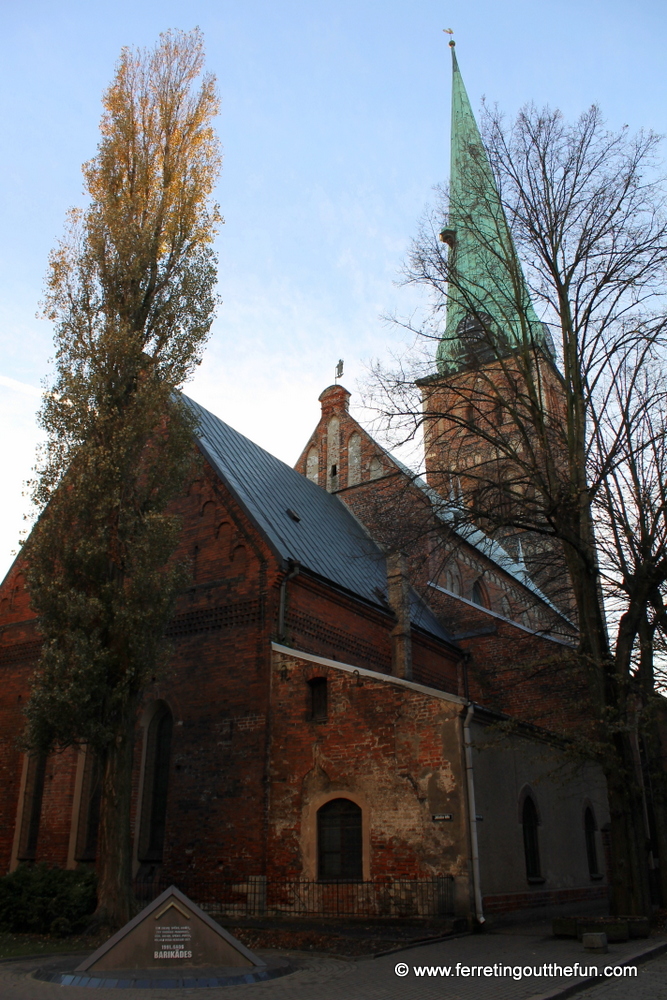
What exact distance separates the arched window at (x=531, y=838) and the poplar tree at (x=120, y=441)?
7.10m

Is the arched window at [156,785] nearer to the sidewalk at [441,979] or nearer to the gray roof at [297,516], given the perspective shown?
the gray roof at [297,516]

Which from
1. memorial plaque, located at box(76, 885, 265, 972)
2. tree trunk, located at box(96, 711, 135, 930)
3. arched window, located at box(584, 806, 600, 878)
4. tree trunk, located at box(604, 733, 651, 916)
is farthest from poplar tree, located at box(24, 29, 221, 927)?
Result: arched window, located at box(584, 806, 600, 878)

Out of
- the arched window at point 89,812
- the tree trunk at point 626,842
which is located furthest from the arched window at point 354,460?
the tree trunk at point 626,842

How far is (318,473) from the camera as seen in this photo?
26.9m

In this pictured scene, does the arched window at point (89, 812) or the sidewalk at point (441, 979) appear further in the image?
the arched window at point (89, 812)

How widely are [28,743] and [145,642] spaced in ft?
7.54

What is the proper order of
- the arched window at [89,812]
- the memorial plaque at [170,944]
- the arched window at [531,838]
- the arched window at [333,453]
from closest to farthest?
the memorial plaque at [170,944] < the arched window at [531,838] < the arched window at [89,812] < the arched window at [333,453]

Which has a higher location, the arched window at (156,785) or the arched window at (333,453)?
the arched window at (333,453)

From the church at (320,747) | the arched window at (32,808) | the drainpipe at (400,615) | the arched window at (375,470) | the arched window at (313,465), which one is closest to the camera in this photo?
the church at (320,747)

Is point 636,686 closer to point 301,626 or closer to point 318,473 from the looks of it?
point 301,626

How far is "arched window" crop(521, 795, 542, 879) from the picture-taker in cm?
1425

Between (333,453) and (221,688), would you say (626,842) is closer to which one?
(221,688)

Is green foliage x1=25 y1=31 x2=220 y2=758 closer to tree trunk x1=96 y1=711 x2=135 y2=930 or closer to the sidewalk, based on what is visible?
tree trunk x1=96 y1=711 x2=135 y2=930

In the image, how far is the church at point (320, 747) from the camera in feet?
40.7
